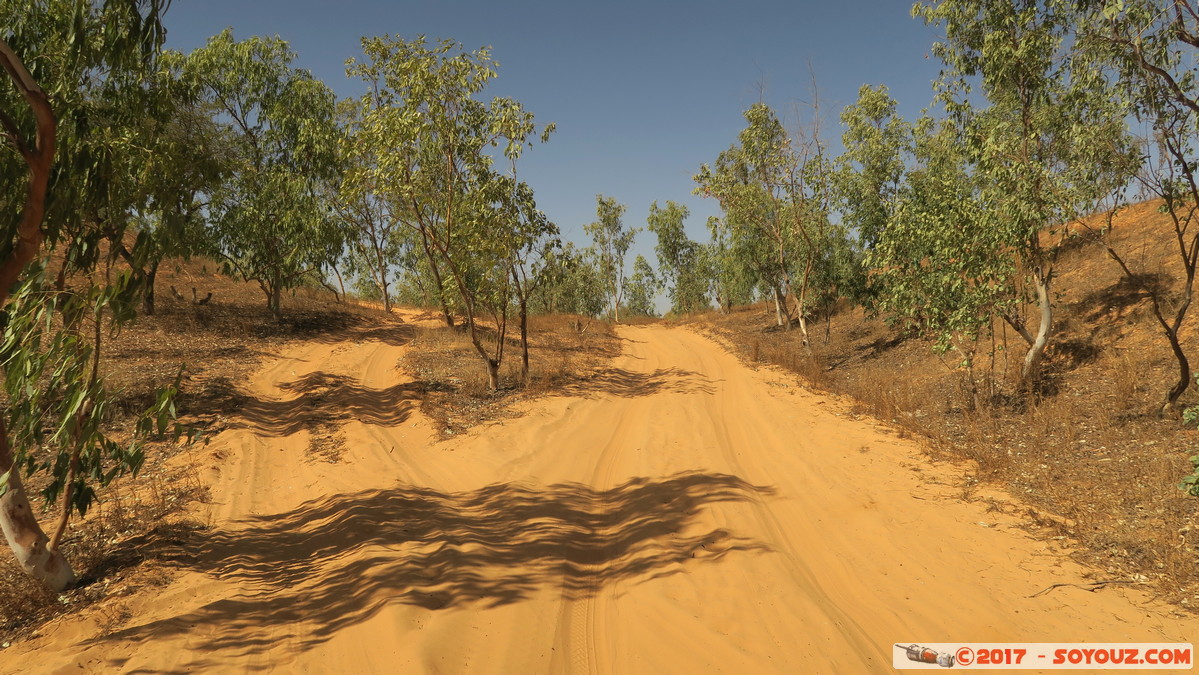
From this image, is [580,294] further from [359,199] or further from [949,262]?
[949,262]

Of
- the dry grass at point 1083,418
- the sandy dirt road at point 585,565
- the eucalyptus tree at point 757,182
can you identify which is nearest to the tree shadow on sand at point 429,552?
the sandy dirt road at point 585,565

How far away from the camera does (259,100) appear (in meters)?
20.9

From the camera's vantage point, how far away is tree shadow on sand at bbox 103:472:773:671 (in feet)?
17.7

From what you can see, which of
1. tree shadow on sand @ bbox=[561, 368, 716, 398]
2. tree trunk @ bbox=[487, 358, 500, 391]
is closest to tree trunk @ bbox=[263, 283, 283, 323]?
tree trunk @ bbox=[487, 358, 500, 391]

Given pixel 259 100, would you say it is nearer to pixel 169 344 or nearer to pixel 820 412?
Answer: pixel 169 344

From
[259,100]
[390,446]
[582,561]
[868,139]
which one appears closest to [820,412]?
[582,561]

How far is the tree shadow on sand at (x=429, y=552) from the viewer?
17.7 feet

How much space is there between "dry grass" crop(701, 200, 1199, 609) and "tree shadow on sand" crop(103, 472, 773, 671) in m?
3.91

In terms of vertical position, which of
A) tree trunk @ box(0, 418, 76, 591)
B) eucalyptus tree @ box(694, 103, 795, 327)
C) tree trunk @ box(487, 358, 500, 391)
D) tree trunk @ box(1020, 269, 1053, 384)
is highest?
eucalyptus tree @ box(694, 103, 795, 327)

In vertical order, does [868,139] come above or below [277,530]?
above

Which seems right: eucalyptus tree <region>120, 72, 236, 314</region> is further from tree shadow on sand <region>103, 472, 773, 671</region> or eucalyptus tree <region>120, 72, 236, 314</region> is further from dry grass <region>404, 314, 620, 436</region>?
dry grass <region>404, 314, 620, 436</region>

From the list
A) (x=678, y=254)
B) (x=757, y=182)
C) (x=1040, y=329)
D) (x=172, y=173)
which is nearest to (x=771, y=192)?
(x=757, y=182)

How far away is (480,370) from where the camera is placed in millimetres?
16172

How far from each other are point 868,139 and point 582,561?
19717 mm
